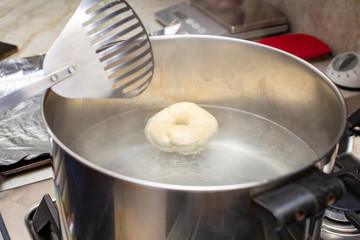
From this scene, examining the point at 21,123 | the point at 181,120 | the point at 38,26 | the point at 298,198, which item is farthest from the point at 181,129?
the point at 38,26

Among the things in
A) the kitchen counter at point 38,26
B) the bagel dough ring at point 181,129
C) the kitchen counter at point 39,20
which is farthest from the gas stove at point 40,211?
the kitchen counter at point 39,20

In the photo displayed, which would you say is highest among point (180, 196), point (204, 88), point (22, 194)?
point (180, 196)

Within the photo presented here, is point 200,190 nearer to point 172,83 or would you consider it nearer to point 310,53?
point 172,83

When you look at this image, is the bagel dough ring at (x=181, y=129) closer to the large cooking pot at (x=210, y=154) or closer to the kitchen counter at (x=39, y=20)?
the large cooking pot at (x=210, y=154)

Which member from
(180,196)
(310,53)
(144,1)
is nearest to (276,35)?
(310,53)

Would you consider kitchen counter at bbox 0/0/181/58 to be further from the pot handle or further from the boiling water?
the pot handle

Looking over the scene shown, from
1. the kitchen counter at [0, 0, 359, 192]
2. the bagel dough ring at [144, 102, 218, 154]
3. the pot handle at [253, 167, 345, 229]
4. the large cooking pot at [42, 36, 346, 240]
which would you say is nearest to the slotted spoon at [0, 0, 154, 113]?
the large cooking pot at [42, 36, 346, 240]

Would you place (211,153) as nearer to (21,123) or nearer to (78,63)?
(78,63)

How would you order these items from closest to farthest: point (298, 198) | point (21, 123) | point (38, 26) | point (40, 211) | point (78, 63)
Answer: point (298, 198), point (78, 63), point (40, 211), point (21, 123), point (38, 26)
